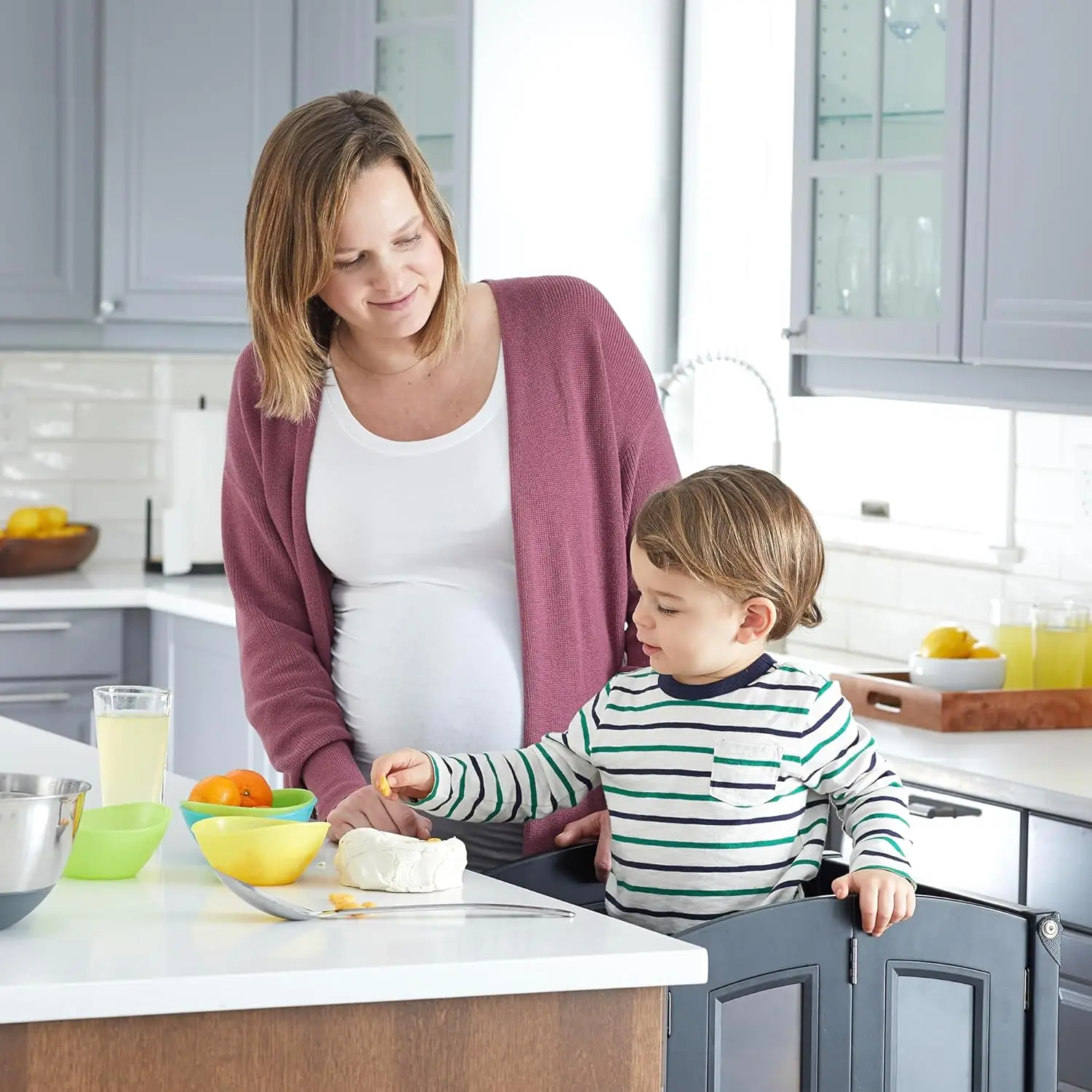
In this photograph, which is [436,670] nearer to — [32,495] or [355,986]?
[355,986]

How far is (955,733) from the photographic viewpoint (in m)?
2.82

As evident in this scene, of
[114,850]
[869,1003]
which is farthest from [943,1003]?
[114,850]

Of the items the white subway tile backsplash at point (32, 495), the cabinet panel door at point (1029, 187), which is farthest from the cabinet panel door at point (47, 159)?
the cabinet panel door at point (1029, 187)

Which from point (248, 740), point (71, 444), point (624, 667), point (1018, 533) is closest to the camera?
point (624, 667)

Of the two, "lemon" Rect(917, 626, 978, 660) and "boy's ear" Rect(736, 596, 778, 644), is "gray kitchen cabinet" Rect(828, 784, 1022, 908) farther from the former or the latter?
"boy's ear" Rect(736, 596, 778, 644)

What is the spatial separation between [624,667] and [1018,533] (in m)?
1.51

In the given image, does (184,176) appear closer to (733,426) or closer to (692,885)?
(733,426)

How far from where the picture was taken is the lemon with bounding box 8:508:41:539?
420cm

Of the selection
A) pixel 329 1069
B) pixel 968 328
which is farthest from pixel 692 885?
pixel 968 328

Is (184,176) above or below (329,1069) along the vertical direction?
above

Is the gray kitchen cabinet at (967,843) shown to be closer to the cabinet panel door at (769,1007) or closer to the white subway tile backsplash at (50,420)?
the cabinet panel door at (769,1007)

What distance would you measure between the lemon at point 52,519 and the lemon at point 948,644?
2.13m

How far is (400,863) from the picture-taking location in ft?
5.01

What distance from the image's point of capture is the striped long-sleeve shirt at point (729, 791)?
1.64 m
